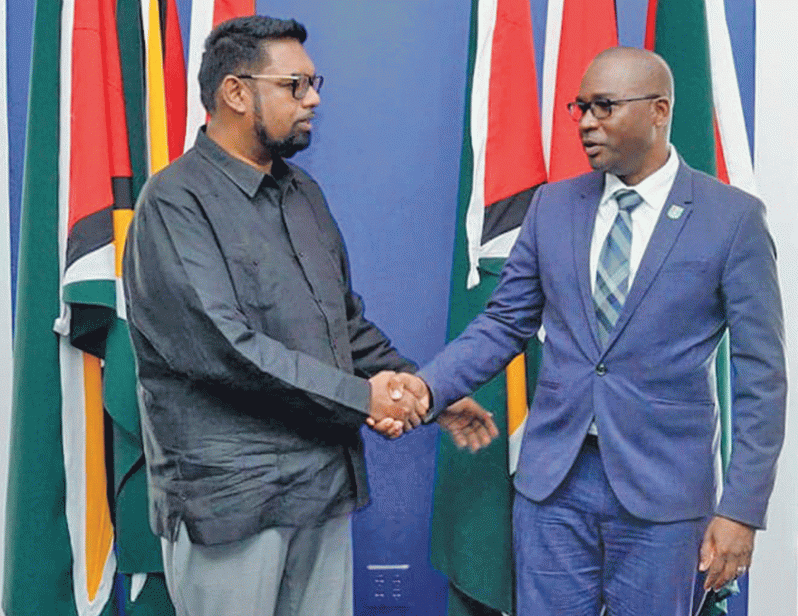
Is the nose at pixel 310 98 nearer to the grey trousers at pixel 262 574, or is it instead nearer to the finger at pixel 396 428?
the finger at pixel 396 428

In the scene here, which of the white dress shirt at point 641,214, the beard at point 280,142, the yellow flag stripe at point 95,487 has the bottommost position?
the yellow flag stripe at point 95,487

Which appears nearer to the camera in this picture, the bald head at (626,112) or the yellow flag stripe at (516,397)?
the bald head at (626,112)

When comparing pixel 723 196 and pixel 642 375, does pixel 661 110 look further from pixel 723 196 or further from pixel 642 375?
pixel 642 375

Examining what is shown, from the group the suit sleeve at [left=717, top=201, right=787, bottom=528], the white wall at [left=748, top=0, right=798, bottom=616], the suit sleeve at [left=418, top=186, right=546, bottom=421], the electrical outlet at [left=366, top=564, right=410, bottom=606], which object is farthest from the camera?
the electrical outlet at [left=366, top=564, right=410, bottom=606]

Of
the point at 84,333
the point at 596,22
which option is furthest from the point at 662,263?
the point at 84,333

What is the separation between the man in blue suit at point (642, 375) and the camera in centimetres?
187

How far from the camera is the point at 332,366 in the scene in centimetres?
203

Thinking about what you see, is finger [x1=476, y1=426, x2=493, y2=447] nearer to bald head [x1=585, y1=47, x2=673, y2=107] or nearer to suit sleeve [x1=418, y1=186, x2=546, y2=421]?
suit sleeve [x1=418, y1=186, x2=546, y2=421]

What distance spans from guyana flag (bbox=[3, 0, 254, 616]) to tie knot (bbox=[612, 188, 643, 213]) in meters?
1.01

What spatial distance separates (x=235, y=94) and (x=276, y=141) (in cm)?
12

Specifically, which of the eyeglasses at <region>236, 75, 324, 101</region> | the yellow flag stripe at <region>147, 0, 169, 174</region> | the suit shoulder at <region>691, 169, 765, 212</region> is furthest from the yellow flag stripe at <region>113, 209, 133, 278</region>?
the suit shoulder at <region>691, 169, 765, 212</region>

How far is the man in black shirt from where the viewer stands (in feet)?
6.32

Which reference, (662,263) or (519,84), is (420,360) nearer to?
(519,84)

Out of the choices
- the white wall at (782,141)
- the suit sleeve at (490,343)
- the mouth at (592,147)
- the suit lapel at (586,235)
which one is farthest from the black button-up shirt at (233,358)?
the white wall at (782,141)
